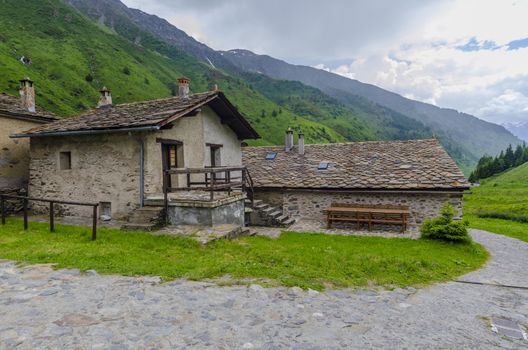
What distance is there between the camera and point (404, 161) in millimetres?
17484

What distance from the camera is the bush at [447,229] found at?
12.2m

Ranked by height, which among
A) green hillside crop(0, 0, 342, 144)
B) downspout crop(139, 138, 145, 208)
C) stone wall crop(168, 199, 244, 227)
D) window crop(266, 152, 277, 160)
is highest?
green hillside crop(0, 0, 342, 144)

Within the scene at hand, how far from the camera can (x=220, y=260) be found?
297 inches

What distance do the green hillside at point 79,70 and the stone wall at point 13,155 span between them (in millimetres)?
44128

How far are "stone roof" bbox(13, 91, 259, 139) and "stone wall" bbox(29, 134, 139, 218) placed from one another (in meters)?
0.49

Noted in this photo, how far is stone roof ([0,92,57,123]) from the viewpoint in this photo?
14.5 meters

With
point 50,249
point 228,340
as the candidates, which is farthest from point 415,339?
point 50,249

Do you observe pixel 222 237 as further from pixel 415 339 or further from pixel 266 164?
pixel 266 164

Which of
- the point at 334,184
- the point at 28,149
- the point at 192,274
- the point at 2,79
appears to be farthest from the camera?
the point at 2,79

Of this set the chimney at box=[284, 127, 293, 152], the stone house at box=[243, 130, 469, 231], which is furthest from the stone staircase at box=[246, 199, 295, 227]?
the chimney at box=[284, 127, 293, 152]

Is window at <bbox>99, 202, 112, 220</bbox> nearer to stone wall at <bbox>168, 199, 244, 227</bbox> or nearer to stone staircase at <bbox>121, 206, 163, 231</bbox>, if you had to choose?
stone staircase at <bbox>121, 206, 163, 231</bbox>

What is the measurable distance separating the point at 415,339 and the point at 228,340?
2.62 m

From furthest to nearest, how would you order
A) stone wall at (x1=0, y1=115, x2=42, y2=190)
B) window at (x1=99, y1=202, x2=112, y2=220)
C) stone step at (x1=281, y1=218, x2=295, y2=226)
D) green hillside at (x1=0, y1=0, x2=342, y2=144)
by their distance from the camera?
green hillside at (x1=0, y1=0, x2=342, y2=144) → stone step at (x1=281, y1=218, x2=295, y2=226) → stone wall at (x1=0, y1=115, x2=42, y2=190) → window at (x1=99, y1=202, x2=112, y2=220)

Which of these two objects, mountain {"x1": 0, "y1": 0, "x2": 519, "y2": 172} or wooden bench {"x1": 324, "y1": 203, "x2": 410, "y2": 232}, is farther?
mountain {"x1": 0, "y1": 0, "x2": 519, "y2": 172}
